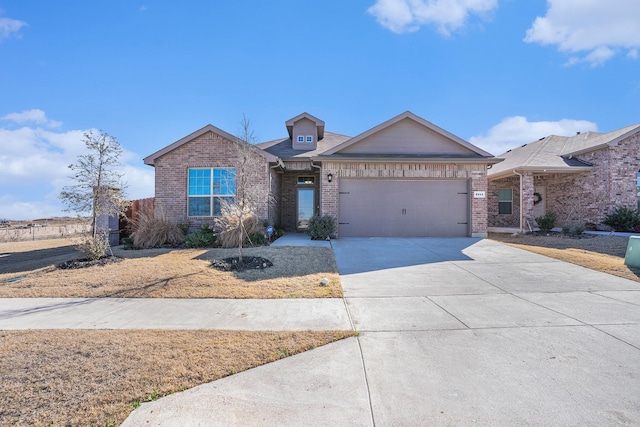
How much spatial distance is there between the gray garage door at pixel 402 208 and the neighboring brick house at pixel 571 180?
436 centimetres

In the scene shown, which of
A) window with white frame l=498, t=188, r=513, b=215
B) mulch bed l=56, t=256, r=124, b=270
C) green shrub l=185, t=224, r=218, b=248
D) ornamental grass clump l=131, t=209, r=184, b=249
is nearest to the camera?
mulch bed l=56, t=256, r=124, b=270

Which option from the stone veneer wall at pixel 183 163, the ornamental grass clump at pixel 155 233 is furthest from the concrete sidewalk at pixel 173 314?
the stone veneer wall at pixel 183 163

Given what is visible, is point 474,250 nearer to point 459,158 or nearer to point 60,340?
point 459,158

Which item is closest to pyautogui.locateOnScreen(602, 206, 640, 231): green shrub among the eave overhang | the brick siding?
the brick siding

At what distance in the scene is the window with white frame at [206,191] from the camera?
40.9 feet

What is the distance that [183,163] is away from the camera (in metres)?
12.4

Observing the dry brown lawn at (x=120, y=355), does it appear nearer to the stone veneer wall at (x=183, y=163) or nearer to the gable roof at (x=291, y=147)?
the stone veneer wall at (x=183, y=163)

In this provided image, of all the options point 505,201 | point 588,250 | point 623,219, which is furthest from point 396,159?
point 623,219

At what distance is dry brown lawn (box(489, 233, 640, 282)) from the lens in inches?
297

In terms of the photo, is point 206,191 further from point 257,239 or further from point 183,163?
point 257,239

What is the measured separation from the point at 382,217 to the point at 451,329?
8.45 meters

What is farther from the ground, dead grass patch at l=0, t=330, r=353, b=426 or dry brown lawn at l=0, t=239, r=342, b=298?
dry brown lawn at l=0, t=239, r=342, b=298

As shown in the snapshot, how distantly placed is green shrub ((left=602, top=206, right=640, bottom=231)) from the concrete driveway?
1003 centimetres

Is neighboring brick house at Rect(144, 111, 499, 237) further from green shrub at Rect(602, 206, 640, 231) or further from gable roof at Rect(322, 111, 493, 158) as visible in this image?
green shrub at Rect(602, 206, 640, 231)
